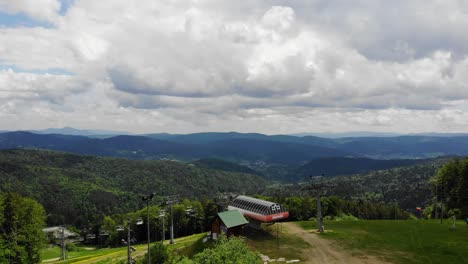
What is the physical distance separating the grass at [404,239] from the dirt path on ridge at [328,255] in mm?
2580

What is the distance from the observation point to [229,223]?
246 feet

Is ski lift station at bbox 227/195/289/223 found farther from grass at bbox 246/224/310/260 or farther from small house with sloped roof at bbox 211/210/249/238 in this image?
small house with sloped roof at bbox 211/210/249/238

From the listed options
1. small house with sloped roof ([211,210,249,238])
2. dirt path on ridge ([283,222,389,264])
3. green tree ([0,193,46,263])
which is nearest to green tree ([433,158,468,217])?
dirt path on ridge ([283,222,389,264])

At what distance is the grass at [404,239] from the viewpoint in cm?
6450

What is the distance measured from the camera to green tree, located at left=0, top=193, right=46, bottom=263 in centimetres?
9056

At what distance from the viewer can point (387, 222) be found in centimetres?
9838

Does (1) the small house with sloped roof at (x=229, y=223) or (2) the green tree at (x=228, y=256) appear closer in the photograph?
(2) the green tree at (x=228, y=256)

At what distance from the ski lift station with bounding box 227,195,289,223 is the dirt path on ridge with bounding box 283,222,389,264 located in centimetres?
737

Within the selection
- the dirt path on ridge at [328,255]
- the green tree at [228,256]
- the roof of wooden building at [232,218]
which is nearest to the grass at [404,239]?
the dirt path on ridge at [328,255]

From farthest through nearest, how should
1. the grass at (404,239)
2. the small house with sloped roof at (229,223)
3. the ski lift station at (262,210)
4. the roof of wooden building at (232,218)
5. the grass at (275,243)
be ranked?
the ski lift station at (262,210), the roof of wooden building at (232,218), the small house with sloped roof at (229,223), the grass at (275,243), the grass at (404,239)

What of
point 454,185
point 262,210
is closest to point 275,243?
point 262,210

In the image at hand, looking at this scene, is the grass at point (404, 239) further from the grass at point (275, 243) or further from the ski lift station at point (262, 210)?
the ski lift station at point (262, 210)

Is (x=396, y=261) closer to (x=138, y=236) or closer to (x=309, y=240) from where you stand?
(x=309, y=240)

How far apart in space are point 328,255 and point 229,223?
69.2 feet
